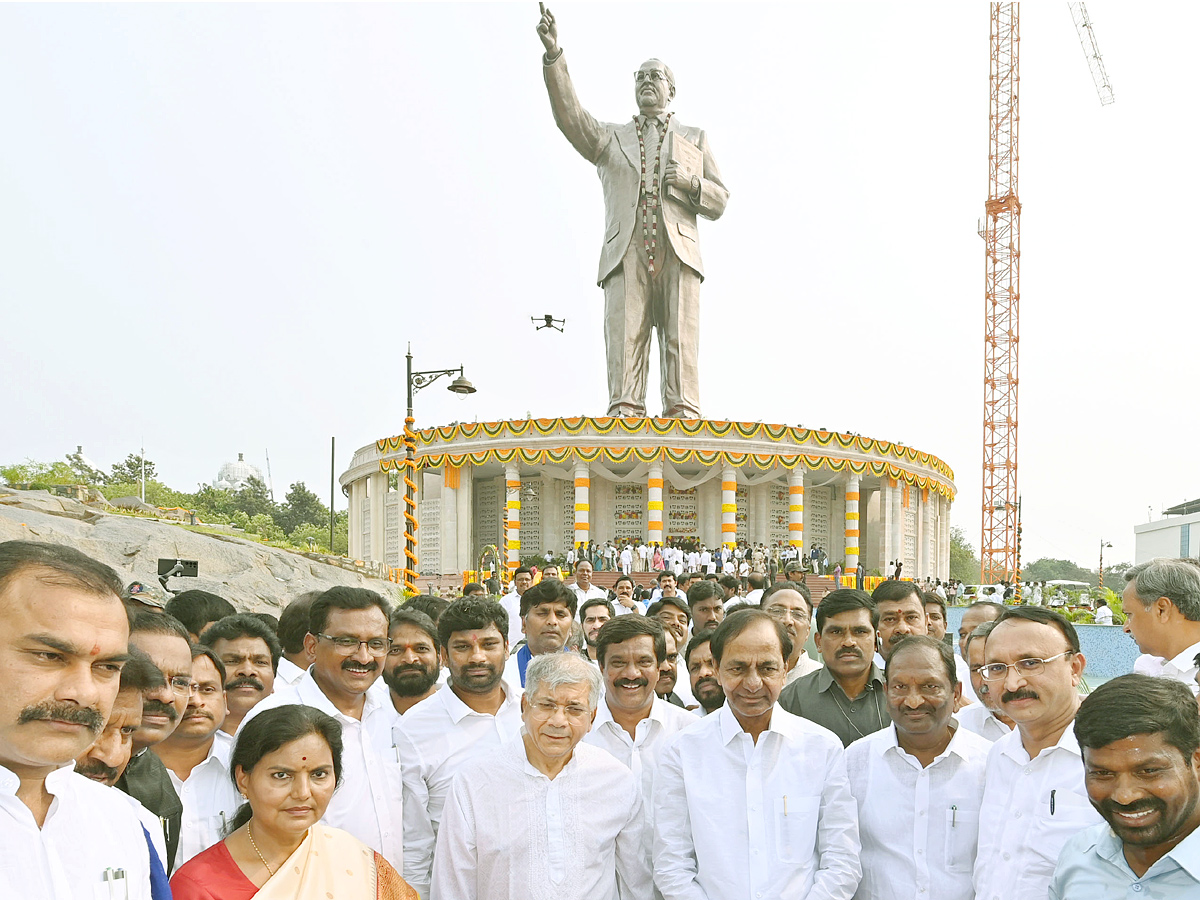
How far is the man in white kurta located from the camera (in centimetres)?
351

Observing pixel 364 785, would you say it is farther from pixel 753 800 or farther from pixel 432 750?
pixel 753 800

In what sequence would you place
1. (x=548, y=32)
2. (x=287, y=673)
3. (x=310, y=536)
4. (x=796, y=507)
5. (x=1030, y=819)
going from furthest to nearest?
(x=310, y=536)
(x=796, y=507)
(x=548, y=32)
(x=287, y=673)
(x=1030, y=819)

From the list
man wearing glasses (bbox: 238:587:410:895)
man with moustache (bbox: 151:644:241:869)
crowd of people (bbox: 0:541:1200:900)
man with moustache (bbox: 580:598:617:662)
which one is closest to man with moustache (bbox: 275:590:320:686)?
crowd of people (bbox: 0:541:1200:900)

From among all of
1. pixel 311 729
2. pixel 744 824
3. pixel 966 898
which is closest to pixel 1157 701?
pixel 966 898

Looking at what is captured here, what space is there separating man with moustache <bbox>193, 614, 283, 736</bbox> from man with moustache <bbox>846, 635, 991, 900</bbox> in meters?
2.77

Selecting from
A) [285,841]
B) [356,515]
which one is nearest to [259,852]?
[285,841]

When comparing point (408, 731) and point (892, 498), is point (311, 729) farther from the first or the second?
point (892, 498)

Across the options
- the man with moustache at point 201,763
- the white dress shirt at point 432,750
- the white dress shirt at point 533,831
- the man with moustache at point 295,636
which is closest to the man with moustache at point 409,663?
the white dress shirt at point 432,750

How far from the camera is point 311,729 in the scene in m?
3.11

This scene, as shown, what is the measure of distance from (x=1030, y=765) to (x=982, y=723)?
4.79ft

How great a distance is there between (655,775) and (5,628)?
8.32ft

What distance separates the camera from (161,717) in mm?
3404

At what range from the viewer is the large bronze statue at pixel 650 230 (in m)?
25.4

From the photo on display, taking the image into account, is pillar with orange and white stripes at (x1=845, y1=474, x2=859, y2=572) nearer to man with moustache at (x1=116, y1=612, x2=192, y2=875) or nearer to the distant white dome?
man with moustache at (x1=116, y1=612, x2=192, y2=875)
